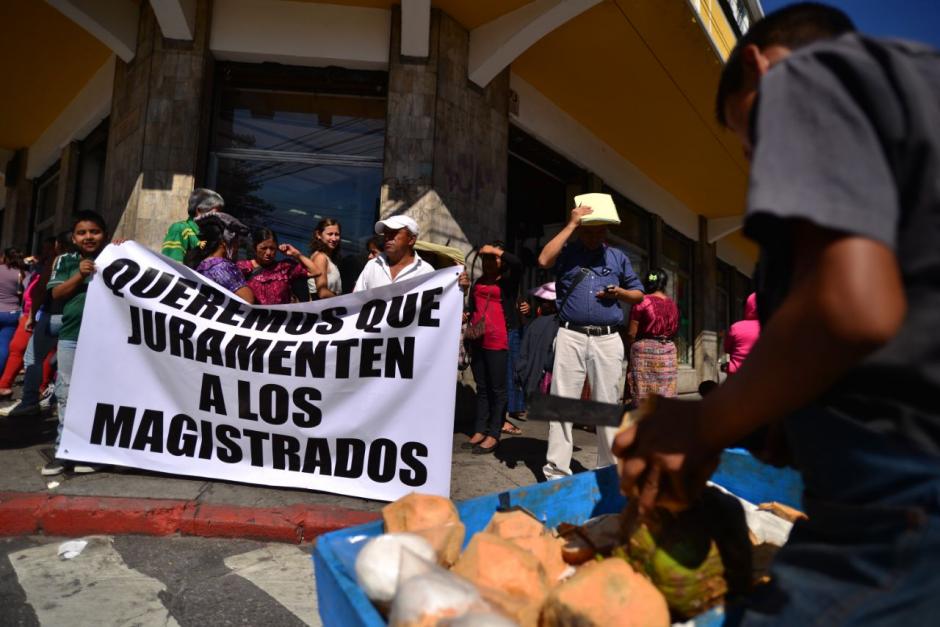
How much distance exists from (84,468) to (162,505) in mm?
940

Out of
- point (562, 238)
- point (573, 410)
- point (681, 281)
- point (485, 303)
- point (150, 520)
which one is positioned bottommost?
point (150, 520)

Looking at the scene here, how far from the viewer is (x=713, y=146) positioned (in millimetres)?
10023

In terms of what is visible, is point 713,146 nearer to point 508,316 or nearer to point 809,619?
point 508,316

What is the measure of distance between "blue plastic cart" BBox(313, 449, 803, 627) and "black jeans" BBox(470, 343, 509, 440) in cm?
278

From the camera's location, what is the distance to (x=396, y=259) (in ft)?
13.8

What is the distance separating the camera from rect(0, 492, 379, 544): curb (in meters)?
2.91

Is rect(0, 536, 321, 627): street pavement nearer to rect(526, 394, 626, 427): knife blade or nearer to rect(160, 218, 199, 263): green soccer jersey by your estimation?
rect(526, 394, 626, 427): knife blade

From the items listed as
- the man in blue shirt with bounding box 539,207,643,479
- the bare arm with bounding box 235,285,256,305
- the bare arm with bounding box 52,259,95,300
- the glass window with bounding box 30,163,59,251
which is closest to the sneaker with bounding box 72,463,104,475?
the bare arm with bounding box 52,259,95,300

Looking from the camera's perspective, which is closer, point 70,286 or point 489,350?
point 70,286

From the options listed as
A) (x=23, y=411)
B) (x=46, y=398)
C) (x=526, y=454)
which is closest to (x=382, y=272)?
(x=526, y=454)

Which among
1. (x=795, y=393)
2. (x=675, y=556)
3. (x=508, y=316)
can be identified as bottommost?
(x=675, y=556)

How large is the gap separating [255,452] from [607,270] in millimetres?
2648

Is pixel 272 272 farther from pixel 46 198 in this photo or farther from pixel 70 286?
pixel 46 198

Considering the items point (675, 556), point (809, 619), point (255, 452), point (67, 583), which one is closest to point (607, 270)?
point (255, 452)
